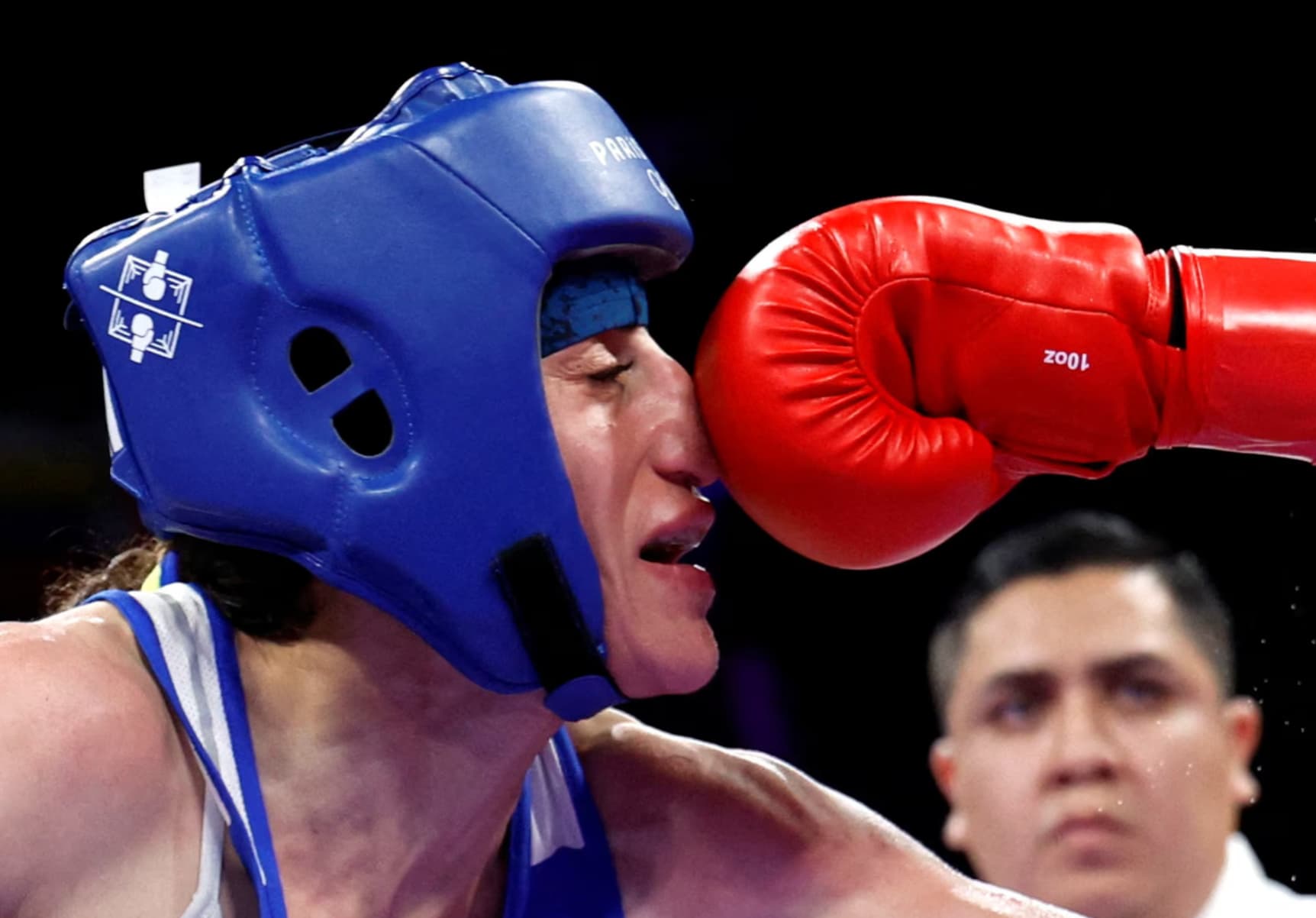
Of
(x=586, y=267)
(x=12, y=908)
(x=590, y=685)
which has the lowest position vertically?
(x=12, y=908)

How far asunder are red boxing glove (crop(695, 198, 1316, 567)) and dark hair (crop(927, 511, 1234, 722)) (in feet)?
5.96

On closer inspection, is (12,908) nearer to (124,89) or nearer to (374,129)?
(374,129)

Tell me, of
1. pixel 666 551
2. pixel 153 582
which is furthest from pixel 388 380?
pixel 153 582

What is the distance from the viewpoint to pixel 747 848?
76.4 inches

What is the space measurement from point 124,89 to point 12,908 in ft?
8.02

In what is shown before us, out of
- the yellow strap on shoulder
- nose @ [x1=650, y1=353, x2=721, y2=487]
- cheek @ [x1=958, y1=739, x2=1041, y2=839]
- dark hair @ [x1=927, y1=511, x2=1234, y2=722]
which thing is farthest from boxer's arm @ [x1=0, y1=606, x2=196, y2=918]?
dark hair @ [x1=927, y1=511, x2=1234, y2=722]

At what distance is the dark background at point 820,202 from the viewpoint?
3465 millimetres

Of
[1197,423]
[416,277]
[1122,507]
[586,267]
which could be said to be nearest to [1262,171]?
[1122,507]

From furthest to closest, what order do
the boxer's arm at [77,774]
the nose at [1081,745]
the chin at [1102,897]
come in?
the nose at [1081,745] → the chin at [1102,897] → the boxer's arm at [77,774]

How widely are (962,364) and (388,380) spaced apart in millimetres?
594

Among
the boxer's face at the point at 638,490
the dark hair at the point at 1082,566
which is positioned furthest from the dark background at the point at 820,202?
the boxer's face at the point at 638,490

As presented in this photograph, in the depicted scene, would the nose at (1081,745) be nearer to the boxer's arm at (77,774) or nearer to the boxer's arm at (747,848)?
the boxer's arm at (747,848)

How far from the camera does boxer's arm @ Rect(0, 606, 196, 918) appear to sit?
4.58 feet

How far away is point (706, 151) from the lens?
361 centimetres
